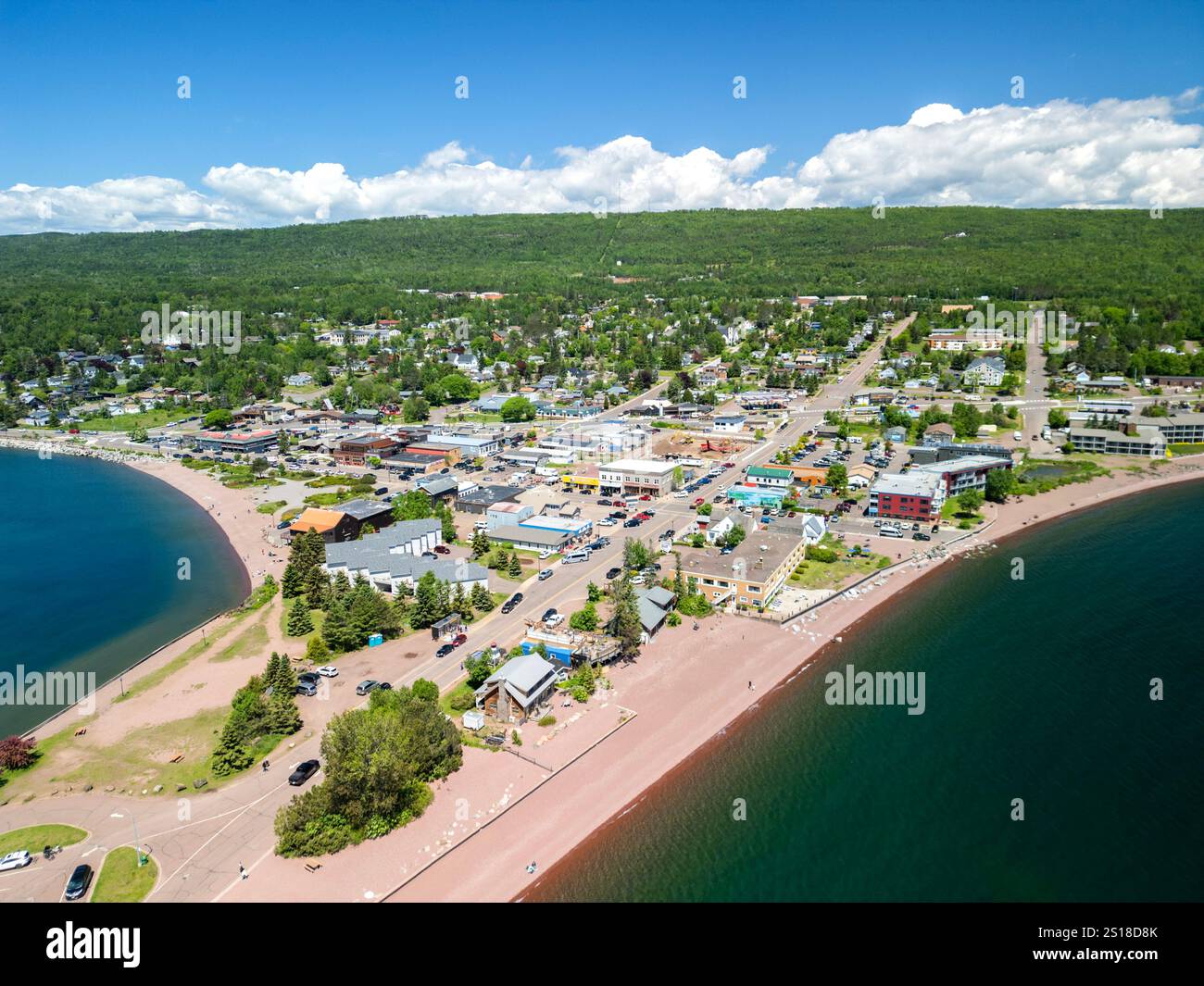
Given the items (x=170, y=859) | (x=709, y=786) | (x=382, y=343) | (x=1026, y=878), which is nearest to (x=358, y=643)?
(x=170, y=859)

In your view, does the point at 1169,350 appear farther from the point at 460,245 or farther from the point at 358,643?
the point at 460,245

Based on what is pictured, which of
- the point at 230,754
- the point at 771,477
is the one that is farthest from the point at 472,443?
the point at 230,754

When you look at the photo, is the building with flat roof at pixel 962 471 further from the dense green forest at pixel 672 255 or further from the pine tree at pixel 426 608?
the dense green forest at pixel 672 255

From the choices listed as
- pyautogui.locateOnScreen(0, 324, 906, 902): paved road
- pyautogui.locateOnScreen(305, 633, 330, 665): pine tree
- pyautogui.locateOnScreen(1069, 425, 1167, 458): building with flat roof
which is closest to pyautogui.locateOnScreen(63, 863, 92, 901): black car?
pyautogui.locateOnScreen(0, 324, 906, 902): paved road

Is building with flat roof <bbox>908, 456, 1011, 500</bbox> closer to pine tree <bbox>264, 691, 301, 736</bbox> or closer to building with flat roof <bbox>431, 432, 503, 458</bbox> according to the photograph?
building with flat roof <bbox>431, 432, 503, 458</bbox>

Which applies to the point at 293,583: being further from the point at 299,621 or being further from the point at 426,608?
the point at 426,608
